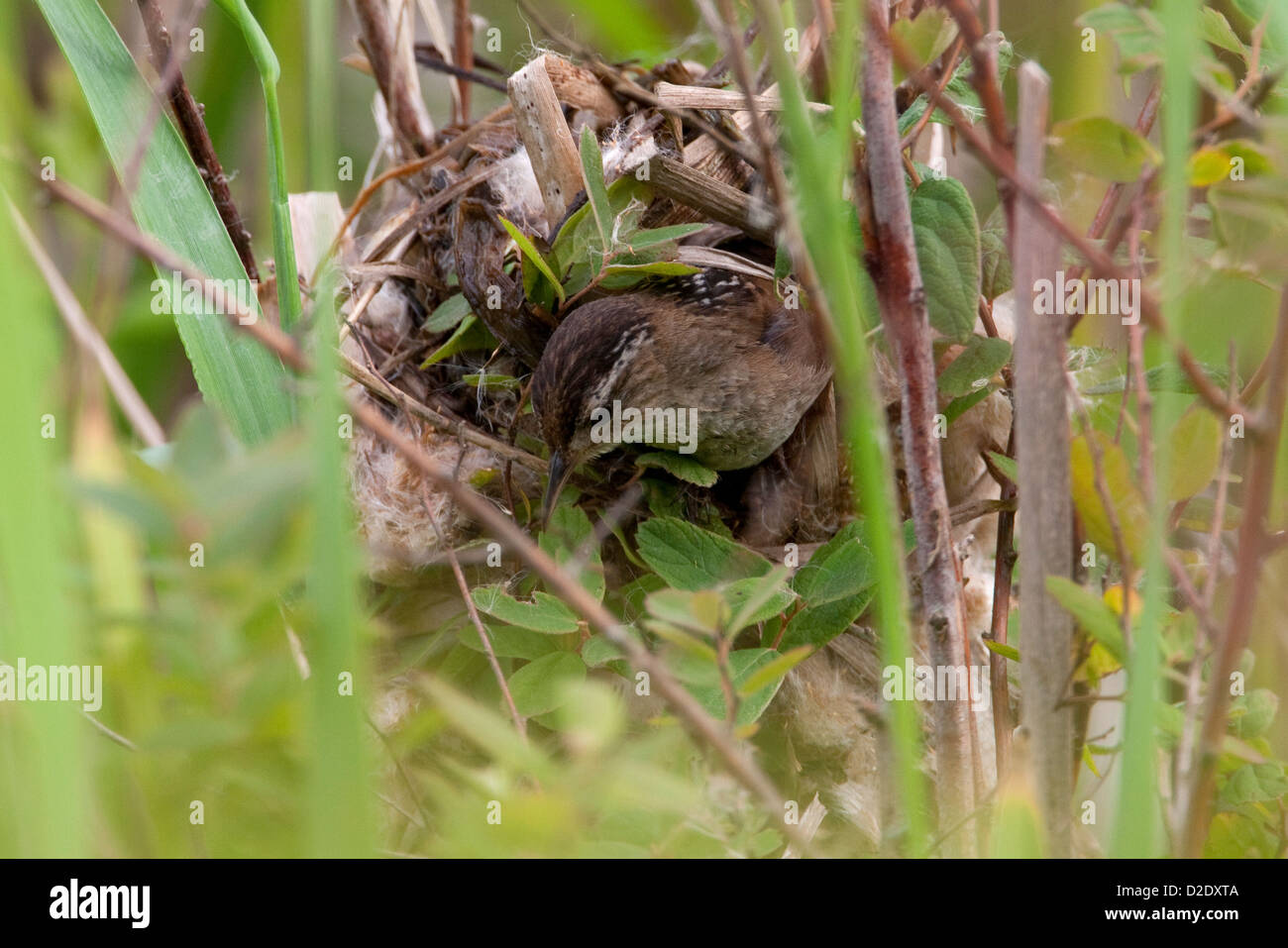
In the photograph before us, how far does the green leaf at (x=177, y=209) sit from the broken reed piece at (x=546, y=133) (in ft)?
1.50

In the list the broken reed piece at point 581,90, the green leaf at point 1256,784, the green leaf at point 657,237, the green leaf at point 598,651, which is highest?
the broken reed piece at point 581,90

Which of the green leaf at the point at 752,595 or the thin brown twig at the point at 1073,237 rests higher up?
the thin brown twig at the point at 1073,237

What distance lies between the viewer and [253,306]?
1.31 metres

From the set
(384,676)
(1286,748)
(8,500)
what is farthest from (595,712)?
(1286,748)

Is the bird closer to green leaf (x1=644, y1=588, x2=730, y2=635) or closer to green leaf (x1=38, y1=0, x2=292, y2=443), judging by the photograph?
green leaf (x1=38, y1=0, x2=292, y2=443)

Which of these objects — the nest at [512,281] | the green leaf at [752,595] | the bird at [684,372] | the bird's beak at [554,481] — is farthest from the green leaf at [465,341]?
the green leaf at [752,595]

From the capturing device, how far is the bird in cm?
142

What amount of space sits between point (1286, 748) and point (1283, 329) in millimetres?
724

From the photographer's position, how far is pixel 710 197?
139 cm

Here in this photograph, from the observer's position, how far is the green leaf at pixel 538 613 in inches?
44.6

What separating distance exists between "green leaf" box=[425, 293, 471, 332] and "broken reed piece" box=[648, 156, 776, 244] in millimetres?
364

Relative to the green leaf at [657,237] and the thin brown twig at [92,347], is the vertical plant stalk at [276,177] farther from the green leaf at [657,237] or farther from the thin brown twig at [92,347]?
the green leaf at [657,237]

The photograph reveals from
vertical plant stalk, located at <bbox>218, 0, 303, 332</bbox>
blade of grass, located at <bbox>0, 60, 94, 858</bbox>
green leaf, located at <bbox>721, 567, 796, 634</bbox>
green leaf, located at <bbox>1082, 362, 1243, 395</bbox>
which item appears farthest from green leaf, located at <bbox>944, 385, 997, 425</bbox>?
blade of grass, located at <bbox>0, 60, 94, 858</bbox>

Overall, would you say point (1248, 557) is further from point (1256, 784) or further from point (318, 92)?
point (318, 92)
